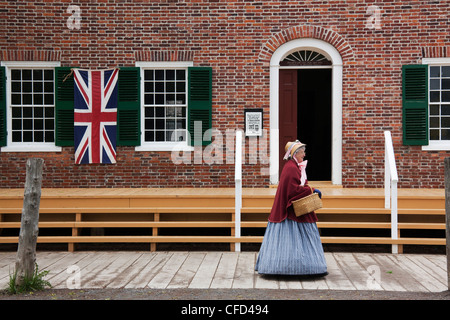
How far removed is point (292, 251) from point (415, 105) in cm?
529

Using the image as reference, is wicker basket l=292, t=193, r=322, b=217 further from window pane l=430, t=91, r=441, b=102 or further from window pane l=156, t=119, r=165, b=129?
window pane l=430, t=91, r=441, b=102

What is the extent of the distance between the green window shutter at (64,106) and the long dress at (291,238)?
564 cm

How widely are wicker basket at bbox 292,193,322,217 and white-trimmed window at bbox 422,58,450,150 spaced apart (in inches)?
195

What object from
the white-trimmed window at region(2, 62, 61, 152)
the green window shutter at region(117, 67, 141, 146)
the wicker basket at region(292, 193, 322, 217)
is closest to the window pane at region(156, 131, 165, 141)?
the green window shutter at region(117, 67, 141, 146)

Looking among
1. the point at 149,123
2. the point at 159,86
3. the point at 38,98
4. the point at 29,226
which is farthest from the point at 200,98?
the point at 29,226

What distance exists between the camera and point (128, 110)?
1065 centimetres

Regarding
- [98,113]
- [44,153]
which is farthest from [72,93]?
[44,153]

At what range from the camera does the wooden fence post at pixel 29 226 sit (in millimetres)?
5902

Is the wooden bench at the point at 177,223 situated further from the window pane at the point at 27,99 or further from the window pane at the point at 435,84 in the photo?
the window pane at the point at 435,84

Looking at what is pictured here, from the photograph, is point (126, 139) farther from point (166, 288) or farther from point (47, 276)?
point (166, 288)

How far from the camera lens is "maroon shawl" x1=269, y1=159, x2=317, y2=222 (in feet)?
21.0

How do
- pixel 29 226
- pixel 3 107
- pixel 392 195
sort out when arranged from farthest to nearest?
1. pixel 3 107
2. pixel 392 195
3. pixel 29 226

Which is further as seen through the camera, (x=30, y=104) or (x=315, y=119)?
(x=315, y=119)

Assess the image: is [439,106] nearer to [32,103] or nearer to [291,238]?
[291,238]
